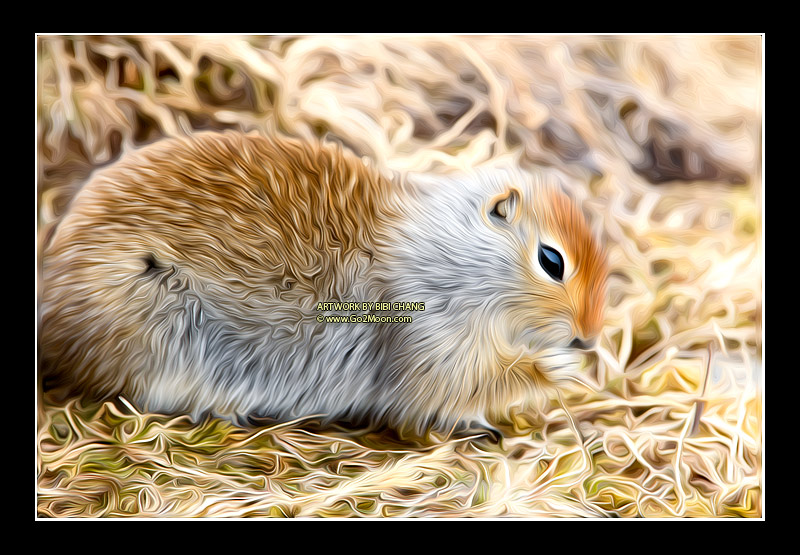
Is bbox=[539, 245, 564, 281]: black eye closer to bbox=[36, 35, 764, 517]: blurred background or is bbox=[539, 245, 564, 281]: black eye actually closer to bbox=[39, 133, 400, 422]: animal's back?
bbox=[36, 35, 764, 517]: blurred background

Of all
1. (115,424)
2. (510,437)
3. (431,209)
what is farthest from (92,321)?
(510,437)

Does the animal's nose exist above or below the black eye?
below

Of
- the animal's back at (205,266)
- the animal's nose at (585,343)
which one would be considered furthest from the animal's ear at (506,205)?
the animal's nose at (585,343)

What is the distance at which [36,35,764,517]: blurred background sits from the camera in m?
2.00

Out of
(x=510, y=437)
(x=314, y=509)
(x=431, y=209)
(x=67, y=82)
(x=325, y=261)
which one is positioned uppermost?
(x=67, y=82)

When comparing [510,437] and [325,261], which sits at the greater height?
[325,261]

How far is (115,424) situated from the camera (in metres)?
2.01

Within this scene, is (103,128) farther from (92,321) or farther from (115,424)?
(115,424)

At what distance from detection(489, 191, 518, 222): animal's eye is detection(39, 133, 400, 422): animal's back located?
0.39 meters

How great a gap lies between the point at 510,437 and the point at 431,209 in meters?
0.86

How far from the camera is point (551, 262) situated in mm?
2035

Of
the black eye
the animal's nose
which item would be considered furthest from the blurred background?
the black eye

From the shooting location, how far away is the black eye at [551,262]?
2029 millimetres

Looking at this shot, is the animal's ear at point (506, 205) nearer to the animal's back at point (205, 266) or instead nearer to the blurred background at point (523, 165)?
the blurred background at point (523, 165)
